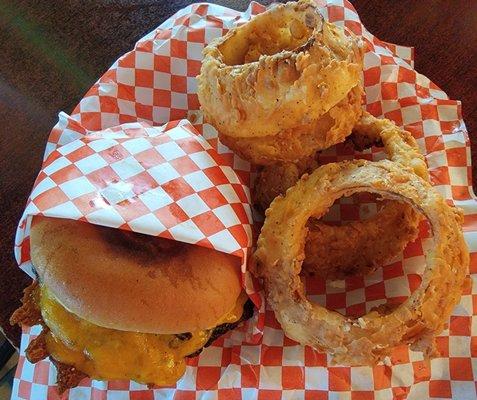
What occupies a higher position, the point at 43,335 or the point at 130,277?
the point at 130,277

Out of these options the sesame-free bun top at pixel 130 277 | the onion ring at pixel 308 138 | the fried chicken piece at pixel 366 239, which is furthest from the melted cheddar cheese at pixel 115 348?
the onion ring at pixel 308 138

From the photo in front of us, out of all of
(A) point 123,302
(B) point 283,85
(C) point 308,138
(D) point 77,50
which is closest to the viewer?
(A) point 123,302

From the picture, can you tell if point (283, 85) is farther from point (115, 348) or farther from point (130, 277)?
point (115, 348)

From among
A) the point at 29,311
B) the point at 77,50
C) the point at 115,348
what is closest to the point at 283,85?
the point at 115,348

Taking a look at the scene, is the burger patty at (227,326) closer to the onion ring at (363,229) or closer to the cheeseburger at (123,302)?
the cheeseburger at (123,302)

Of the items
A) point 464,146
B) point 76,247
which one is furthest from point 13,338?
point 464,146

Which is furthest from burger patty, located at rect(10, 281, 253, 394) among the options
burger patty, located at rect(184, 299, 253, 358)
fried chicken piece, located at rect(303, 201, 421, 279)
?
fried chicken piece, located at rect(303, 201, 421, 279)

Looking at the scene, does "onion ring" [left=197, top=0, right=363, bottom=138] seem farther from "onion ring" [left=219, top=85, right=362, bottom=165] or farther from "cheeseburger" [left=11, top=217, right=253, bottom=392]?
"cheeseburger" [left=11, top=217, right=253, bottom=392]
